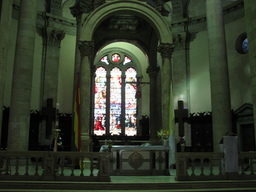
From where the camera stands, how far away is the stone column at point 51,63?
21.8 metres

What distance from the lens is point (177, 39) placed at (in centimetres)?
2291

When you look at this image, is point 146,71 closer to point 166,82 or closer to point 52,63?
point 166,82

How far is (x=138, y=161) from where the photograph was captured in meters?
11.5

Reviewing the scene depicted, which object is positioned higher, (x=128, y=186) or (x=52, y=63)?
(x=52, y=63)

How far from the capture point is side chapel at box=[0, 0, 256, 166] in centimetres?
1421

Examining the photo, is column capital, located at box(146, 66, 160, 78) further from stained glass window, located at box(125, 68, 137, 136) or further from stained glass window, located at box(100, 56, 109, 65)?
stained glass window, located at box(100, 56, 109, 65)

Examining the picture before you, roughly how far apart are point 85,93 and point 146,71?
7559 mm

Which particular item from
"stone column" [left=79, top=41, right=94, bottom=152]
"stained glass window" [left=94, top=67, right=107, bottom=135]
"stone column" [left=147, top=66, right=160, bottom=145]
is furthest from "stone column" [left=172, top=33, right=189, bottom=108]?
"stone column" [left=79, top=41, right=94, bottom=152]

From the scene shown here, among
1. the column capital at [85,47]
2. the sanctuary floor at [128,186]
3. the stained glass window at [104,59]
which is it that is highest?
the stained glass window at [104,59]

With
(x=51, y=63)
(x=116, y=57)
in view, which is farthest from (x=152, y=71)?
(x=116, y=57)

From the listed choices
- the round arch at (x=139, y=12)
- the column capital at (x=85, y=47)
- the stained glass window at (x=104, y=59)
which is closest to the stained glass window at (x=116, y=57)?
the stained glass window at (x=104, y=59)

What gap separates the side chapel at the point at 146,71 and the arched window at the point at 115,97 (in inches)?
3.9

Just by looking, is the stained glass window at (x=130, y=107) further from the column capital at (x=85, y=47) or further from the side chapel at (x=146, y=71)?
the column capital at (x=85, y=47)

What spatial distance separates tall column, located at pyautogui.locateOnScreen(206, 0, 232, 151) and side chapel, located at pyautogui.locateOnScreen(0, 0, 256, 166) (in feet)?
0.16
